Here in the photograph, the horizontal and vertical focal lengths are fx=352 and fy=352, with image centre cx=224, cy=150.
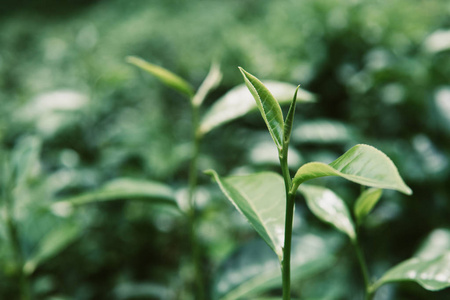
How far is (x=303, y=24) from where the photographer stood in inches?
62.5

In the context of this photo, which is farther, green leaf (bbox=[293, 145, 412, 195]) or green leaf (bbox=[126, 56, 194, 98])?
green leaf (bbox=[126, 56, 194, 98])

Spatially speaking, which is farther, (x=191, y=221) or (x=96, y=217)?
(x=96, y=217)

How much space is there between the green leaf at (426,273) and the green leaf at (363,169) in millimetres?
227

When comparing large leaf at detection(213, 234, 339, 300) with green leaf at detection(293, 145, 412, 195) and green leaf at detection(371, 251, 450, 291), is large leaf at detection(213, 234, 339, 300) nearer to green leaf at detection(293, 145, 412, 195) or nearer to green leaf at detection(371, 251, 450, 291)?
green leaf at detection(371, 251, 450, 291)

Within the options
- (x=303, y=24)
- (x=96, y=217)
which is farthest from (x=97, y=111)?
(x=303, y=24)

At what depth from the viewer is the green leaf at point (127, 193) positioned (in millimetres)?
637

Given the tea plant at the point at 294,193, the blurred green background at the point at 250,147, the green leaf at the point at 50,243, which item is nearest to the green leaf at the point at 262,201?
the tea plant at the point at 294,193

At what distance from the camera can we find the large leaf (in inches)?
27.0

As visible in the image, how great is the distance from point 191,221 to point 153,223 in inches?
20.2

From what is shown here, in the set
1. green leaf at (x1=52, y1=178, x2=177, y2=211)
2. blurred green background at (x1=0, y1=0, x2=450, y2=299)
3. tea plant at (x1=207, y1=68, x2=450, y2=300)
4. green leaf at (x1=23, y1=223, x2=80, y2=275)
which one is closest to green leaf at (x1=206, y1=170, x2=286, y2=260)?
tea plant at (x1=207, y1=68, x2=450, y2=300)

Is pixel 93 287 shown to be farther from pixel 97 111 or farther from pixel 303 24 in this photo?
pixel 303 24

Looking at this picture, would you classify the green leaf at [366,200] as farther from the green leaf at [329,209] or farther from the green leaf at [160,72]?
the green leaf at [160,72]

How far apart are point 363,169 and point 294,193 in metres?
0.07

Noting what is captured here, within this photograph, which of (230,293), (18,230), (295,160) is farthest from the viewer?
(295,160)
